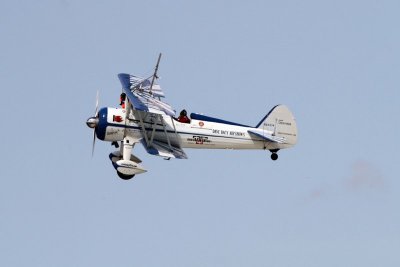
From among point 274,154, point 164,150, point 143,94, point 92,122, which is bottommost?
point 164,150

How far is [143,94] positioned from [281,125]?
4909mm

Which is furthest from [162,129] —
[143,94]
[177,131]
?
[143,94]

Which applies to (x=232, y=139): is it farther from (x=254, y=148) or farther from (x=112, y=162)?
(x=112, y=162)

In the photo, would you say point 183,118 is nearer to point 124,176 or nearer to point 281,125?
point 124,176

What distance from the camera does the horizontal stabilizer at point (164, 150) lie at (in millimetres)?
33781

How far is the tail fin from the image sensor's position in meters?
36.5

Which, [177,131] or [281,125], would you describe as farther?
[281,125]

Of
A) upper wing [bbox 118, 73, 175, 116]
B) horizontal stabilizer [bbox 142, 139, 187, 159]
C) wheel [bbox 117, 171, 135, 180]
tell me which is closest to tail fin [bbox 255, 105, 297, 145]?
horizontal stabilizer [bbox 142, 139, 187, 159]

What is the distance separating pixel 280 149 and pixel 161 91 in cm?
447

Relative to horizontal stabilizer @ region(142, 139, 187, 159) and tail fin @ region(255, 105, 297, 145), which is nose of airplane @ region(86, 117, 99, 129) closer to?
horizontal stabilizer @ region(142, 139, 187, 159)

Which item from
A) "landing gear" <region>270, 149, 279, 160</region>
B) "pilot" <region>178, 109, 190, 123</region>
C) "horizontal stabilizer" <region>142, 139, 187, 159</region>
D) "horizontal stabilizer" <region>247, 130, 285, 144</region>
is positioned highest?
"pilot" <region>178, 109, 190, 123</region>

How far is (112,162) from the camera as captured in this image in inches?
1366

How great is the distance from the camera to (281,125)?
3659 centimetres

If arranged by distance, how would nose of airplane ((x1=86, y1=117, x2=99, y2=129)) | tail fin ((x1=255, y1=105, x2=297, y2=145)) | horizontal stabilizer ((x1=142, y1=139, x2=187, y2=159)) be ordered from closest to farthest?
Result: horizontal stabilizer ((x1=142, y1=139, x2=187, y2=159)), nose of airplane ((x1=86, y1=117, x2=99, y2=129)), tail fin ((x1=255, y1=105, x2=297, y2=145))
